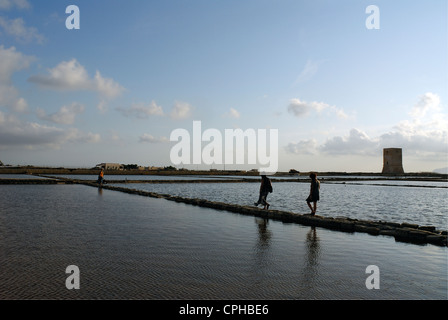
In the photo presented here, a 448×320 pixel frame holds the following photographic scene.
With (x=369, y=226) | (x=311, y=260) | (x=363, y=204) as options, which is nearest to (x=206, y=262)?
(x=311, y=260)

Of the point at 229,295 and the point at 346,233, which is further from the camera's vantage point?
the point at 346,233

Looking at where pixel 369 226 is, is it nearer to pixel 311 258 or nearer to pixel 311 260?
pixel 311 258

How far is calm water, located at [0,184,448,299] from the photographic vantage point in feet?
18.4

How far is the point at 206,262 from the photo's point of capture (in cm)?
741

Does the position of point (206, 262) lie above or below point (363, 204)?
above

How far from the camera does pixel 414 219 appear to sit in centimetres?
1808

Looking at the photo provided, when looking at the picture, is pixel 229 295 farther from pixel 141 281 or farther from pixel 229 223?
pixel 229 223

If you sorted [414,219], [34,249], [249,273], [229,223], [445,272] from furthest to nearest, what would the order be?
[414,219] < [229,223] < [34,249] < [445,272] < [249,273]

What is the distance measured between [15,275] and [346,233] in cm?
1051

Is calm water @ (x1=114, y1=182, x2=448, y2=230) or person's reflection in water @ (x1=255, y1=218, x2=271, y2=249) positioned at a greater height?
person's reflection in water @ (x1=255, y1=218, x2=271, y2=249)

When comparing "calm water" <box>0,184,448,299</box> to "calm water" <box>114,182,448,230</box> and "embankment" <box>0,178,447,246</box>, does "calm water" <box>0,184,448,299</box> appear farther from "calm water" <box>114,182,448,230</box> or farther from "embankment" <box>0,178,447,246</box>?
"calm water" <box>114,182,448,230</box>

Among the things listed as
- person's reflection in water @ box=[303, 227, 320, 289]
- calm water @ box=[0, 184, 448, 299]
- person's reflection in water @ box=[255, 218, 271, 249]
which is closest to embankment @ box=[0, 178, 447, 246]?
calm water @ box=[0, 184, 448, 299]
